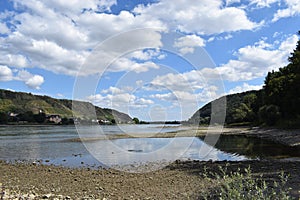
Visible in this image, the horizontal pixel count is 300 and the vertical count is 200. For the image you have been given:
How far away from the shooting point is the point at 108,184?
13.2 metres

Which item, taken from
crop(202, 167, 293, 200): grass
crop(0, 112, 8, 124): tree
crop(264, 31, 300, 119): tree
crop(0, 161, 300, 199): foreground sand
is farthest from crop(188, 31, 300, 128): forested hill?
crop(0, 112, 8, 124): tree

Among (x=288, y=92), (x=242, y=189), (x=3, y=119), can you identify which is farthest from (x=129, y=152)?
(x=3, y=119)

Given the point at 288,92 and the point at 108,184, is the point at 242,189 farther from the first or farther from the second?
the point at 288,92

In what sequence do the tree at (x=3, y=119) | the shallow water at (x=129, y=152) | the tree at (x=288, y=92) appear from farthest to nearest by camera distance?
the tree at (x=3, y=119) → the tree at (x=288, y=92) → the shallow water at (x=129, y=152)

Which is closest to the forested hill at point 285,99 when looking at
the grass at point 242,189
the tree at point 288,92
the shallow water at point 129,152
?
the tree at point 288,92

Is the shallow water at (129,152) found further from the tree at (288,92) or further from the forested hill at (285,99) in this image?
the tree at (288,92)

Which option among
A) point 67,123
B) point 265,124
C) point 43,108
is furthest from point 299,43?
point 43,108

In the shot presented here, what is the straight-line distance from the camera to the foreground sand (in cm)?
1064

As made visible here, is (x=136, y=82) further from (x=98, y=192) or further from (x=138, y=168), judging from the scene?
(x=98, y=192)

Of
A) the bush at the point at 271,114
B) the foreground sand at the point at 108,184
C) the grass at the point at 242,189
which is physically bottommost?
the foreground sand at the point at 108,184

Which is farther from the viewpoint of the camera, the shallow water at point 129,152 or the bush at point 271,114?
the bush at point 271,114

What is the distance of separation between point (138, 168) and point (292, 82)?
4418cm

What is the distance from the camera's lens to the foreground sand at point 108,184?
419 inches

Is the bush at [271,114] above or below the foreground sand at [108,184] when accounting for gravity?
above
